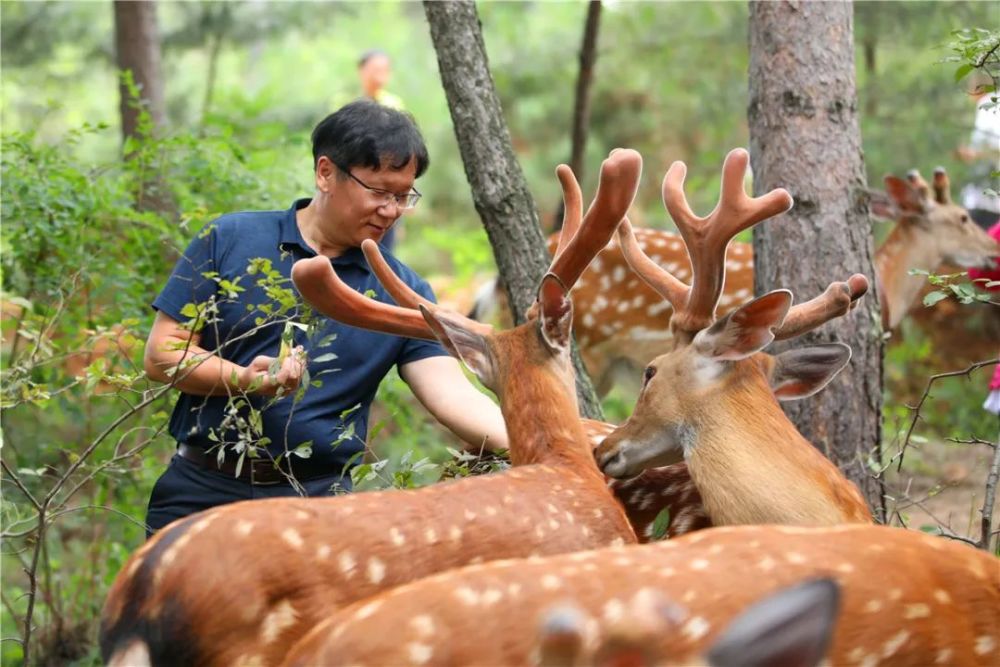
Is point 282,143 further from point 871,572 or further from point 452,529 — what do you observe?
point 871,572

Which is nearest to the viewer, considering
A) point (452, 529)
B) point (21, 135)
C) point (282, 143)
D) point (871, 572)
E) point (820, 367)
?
point (871, 572)

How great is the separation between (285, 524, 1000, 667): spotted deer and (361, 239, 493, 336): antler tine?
52.3 inches

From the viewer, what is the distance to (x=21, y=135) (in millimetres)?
5578

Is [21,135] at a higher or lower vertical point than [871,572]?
higher

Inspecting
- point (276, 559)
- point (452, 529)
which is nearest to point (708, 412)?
point (452, 529)

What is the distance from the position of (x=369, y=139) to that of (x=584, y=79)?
3935mm

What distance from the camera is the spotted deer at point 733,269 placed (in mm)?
8188

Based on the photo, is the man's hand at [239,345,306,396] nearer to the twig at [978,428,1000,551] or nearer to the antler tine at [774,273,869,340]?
the antler tine at [774,273,869,340]

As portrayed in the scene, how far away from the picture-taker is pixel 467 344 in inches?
149

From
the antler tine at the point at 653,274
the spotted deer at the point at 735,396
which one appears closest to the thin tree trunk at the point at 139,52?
the antler tine at the point at 653,274

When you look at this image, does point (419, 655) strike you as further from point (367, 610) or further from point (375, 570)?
point (375, 570)

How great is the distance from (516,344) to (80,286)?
2214 mm

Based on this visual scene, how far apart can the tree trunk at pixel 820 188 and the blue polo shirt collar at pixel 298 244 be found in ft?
5.57

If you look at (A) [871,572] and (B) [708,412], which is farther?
(B) [708,412]
